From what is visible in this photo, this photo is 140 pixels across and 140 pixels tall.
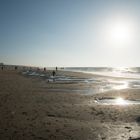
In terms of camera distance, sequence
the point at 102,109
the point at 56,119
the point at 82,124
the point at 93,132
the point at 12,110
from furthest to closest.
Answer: the point at 102,109
the point at 12,110
the point at 56,119
the point at 82,124
the point at 93,132

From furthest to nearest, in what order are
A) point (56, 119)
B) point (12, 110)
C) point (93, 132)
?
point (12, 110)
point (56, 119)
point (93, 132)

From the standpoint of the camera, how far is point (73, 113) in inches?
567

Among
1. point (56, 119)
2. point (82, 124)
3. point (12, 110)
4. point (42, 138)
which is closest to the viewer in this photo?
point (42, 138)

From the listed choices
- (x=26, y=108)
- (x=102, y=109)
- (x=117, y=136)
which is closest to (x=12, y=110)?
(x=26, y=108)

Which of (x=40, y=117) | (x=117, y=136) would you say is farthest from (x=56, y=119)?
(x=117, y=136)

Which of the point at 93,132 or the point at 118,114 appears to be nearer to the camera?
the point at 93,132

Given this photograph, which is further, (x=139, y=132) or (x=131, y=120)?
(x=131, y=120)

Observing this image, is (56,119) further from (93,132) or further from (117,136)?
(117,136)

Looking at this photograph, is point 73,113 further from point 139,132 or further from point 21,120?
point 139,132

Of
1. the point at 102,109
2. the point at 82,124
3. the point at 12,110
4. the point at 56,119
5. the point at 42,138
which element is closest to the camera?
the point at 42,138

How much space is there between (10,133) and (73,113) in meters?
5.20

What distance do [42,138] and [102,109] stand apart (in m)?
7.05

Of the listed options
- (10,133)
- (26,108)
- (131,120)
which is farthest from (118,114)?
(10,133)

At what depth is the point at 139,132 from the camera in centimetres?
1059
